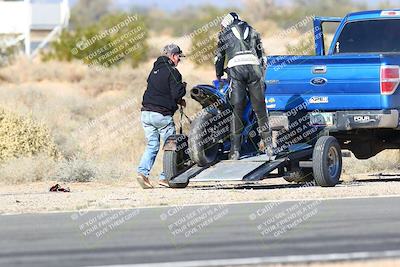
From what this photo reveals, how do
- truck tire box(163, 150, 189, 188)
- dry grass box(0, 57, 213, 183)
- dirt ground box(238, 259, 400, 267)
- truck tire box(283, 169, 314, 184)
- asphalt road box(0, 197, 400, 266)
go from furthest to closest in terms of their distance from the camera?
dry grass box(0, 57, 213, 183) < truck tire box(283, 169, 314, 184) < truck tire box(163, 150, 189, 188) < asphalt road box(0, 197, 400, 266) < dirt ground box(238, 259, 400, 267)

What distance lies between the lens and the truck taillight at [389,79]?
1670 centimetres

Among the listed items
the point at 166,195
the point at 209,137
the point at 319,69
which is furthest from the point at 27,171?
the point at 319,69

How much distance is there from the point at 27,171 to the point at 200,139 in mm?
4902

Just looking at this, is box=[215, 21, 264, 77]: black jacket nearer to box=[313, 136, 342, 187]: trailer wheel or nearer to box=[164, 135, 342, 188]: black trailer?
box=[164, 135, 342, 188]: black trailer

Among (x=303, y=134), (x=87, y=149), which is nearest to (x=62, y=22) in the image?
(x=87, y=149)

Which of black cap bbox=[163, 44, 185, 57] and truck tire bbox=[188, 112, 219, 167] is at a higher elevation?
black cap bbox=[163, 44, 185, 57]

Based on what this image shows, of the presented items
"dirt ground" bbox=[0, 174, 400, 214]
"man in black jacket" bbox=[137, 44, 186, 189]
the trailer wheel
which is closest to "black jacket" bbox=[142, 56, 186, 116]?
"man in black jacket" bbox=[137, 44, 186, 189]

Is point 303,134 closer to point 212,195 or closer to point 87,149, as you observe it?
point 212,195

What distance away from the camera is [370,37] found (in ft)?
61.8

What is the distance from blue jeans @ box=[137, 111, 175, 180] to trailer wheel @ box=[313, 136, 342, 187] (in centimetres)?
233

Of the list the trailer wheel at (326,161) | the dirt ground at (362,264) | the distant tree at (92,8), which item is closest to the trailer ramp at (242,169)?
the trailer wheel at (326,161)

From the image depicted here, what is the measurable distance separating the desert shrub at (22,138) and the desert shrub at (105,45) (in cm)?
2432

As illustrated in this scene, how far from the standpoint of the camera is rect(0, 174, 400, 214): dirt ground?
49.1 feet

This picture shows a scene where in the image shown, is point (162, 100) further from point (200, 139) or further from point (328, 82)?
point (328, 82)
